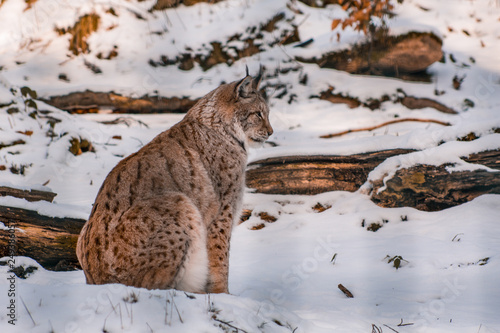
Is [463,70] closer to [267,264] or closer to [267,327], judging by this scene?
[267,264]

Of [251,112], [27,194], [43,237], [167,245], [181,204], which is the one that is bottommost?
[43,237]

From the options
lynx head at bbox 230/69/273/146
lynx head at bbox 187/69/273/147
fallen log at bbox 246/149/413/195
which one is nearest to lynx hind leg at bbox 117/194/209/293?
lynx head at bbox 187/69/273/147

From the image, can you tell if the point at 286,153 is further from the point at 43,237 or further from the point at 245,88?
the point at 43,237

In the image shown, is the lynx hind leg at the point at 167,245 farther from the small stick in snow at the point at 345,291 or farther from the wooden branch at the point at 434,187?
the wooden branch at the point at 434,187

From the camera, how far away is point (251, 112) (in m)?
4.72

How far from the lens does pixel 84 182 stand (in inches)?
252

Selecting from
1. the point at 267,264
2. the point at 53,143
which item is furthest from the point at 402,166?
the point at 53,143

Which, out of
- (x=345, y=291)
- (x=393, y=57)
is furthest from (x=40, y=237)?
(x=393, y=57)

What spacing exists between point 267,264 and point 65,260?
75.6 inches

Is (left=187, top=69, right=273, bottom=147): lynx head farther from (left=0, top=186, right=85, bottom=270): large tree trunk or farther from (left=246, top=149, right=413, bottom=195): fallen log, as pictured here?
(left=0, top=186, right=85, bottom=270): large tree trunk

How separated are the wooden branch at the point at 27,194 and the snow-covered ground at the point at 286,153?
0.81 ft

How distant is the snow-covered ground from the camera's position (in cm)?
286

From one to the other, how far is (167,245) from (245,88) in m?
1.94

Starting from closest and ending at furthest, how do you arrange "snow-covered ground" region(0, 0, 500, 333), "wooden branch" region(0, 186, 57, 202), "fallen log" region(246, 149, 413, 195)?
"snow-covered ground" region(0, 0, 500, 333) < "wooden branch" region(0, 186, 57, 202) < "fallen log" region(246, 149, 413, 195)
